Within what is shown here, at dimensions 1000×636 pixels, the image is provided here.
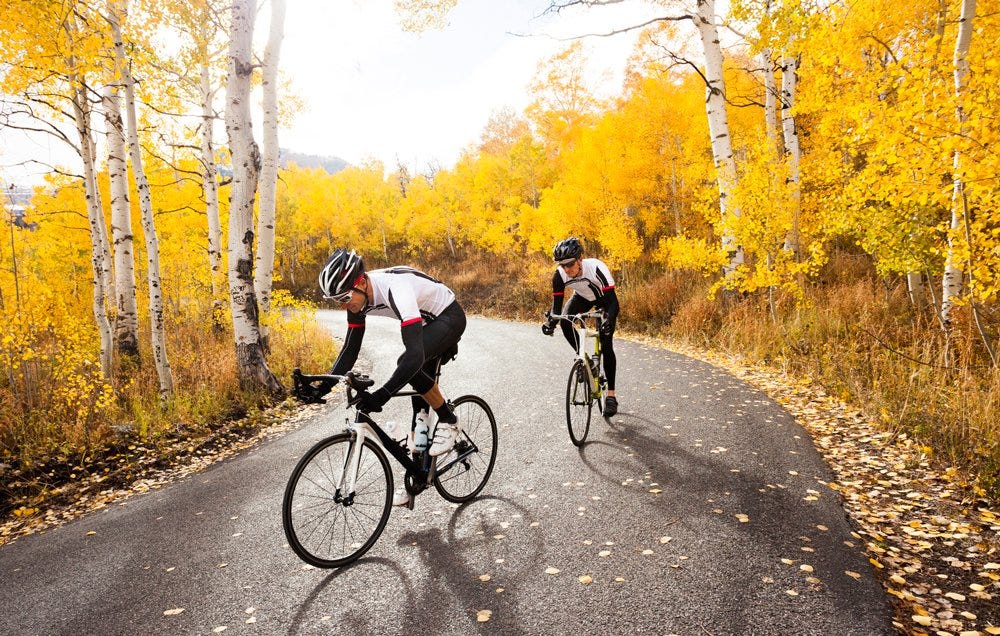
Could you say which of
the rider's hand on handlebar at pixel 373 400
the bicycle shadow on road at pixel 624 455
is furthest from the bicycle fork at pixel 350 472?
the bicycle shadow on road at pixel 624 455

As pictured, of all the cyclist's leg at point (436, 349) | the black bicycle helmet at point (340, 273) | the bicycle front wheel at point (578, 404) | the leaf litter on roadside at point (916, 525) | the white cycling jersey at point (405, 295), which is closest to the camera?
the leaf litter on roadside at point (916, 525)

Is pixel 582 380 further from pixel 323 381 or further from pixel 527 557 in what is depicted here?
pixel 323 381

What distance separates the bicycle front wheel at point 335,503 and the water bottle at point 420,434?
384mm

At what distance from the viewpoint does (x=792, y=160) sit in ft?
39.6

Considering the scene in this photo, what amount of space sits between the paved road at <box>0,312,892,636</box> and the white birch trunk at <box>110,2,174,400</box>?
3.22m

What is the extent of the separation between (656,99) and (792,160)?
881 cm

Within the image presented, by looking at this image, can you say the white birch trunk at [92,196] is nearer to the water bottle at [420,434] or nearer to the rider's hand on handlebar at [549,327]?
the water bottle at [420,434]

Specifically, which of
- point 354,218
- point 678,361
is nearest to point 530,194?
point 354,218

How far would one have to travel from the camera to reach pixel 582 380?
20.2 ft

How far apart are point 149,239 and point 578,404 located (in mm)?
8186

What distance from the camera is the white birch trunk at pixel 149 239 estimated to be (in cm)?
823

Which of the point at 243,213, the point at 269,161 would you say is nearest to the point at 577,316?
the point at 243,213

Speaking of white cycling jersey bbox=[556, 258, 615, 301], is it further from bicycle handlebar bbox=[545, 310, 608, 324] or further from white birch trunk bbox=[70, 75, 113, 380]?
white birch trunk bbox=[70, 75, 113, 380]

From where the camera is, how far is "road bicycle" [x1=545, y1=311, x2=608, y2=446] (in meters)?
5.98
